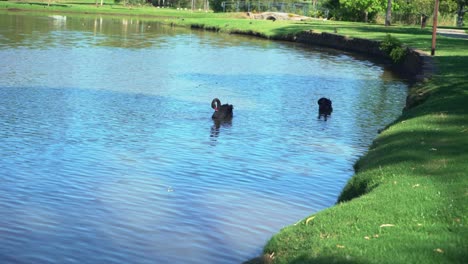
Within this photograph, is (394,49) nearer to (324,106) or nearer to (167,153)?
(324,106)

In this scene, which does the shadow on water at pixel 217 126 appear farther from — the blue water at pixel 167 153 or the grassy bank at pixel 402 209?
the grassy bank at pixel 402 209

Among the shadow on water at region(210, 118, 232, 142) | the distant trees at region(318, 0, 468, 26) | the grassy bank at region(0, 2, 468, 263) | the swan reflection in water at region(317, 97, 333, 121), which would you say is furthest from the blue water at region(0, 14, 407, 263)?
the distant trees at region(318, 0, 468, 26)

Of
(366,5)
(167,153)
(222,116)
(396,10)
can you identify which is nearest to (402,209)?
(167,153)

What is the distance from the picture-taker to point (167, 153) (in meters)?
17.5

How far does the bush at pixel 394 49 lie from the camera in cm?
4016

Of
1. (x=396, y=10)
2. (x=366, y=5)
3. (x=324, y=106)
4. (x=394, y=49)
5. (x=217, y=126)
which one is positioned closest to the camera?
(x=217, y=126)

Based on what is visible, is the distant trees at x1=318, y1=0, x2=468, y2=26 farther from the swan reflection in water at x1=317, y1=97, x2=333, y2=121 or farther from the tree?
the swan reflection in water at x1=317, y1=97, x2=333, y2=121

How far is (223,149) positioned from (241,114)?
18.3 ft

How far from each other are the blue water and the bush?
9.69ft

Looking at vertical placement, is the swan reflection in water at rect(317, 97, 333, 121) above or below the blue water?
above

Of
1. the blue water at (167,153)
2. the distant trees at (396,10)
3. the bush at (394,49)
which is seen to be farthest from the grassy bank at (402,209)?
the distant trees at (396,10)

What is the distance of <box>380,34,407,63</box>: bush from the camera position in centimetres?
4016

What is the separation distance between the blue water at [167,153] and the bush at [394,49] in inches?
116

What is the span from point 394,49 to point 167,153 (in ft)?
85.5
